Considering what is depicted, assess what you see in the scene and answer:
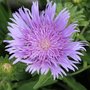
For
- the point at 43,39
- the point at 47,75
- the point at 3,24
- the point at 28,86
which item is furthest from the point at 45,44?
the point at 3,24

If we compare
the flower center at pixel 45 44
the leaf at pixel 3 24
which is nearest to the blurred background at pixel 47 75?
the leaf at pixel 3 24

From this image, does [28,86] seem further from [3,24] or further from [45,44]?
[3,24]

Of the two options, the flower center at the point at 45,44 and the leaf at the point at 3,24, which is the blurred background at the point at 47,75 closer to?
the leaf at the point at 3,24

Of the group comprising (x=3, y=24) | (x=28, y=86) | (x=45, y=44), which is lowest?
(x=28, y=86)

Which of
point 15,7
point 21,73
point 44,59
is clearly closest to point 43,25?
point 44,59

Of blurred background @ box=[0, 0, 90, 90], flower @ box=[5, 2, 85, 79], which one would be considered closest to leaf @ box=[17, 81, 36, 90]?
blurred background @ box=[0, 0, 90, 90]

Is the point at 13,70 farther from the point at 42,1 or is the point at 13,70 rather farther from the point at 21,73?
the point at 42,1
